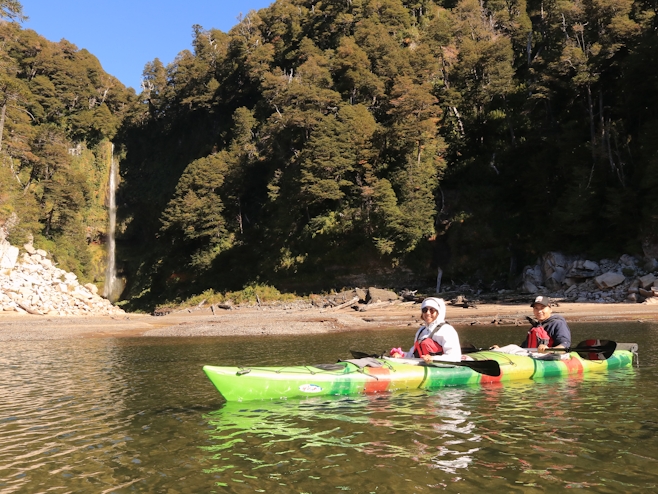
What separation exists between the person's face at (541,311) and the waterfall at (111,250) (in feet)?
155

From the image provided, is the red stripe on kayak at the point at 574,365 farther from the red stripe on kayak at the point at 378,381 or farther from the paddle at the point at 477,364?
the red stripe on kayak at the point at 378,381

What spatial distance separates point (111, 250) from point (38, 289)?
967 inches

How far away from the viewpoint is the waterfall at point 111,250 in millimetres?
50469

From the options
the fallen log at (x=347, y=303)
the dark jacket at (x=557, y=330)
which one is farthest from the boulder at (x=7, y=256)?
the dark jacket at (x=557, y=330)

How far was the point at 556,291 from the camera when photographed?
2767 centimetres

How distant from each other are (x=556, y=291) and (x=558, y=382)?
66.5 feet

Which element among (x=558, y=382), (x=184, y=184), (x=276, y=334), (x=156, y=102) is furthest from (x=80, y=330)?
(x=156, y=102)

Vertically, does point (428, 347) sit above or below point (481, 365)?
above

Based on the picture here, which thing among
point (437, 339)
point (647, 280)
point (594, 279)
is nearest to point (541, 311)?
point (437, 339)

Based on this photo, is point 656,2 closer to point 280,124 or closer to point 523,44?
point 523,44

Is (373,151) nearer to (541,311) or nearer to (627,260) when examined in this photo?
(627,260)

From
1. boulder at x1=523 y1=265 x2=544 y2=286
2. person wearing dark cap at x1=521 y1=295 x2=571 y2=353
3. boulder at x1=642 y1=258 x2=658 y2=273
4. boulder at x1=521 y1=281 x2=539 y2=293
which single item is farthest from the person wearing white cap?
boulder at x1=523 y1=265 x2=544 y2=286

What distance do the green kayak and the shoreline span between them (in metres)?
11.8

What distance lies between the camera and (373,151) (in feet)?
119
